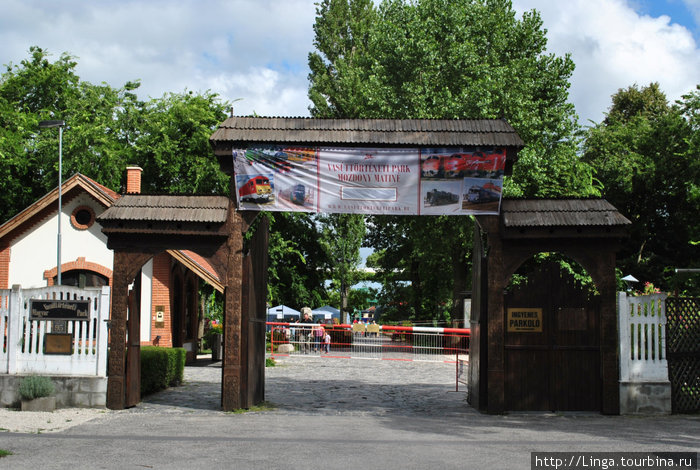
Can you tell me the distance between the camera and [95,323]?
15.3m

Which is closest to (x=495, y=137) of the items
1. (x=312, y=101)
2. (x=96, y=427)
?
(x=96, y=427)

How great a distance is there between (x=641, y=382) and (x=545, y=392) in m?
1.82

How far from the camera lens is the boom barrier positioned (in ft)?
117

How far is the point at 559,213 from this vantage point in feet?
49.0

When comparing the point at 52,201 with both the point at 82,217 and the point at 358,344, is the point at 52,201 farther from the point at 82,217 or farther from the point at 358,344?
the point at 358,344

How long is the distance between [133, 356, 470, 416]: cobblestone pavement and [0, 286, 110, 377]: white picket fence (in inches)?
55.9

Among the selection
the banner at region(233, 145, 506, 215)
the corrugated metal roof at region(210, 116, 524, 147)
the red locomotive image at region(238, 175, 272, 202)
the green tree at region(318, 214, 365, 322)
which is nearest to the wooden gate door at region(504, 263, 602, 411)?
the banner at region(233, 145, 506, 215)

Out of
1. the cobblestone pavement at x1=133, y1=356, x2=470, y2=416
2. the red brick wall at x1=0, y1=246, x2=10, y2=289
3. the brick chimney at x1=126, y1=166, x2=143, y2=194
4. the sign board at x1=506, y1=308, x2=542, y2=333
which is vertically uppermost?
the brick chimney at x1=126, y1=166, x2=143, y2=194

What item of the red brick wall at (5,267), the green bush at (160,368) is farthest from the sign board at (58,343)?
the red brick wall at (5,267)

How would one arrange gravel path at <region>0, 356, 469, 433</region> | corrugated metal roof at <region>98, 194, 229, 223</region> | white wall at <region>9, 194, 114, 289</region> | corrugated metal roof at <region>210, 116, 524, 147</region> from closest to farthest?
gravel path at <region>0, 356, 469, 433</region>, corrugated metal roof at <region>98, 194, 229, 223</region>, corrugated metal roof at <region>210, 116, 524, 147</region>, white wall at <region>9, 194, 114, 289</region>

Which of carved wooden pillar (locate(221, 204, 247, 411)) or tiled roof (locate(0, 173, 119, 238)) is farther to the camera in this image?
tiled roof (locate(0, 173, 119, 238))

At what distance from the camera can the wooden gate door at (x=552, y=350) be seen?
14984 millimetres

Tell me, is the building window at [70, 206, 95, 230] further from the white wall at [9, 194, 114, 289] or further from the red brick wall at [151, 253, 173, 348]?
the red brick wall at [151, 253, 173, 348]

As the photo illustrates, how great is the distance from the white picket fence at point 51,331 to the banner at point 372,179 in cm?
358
